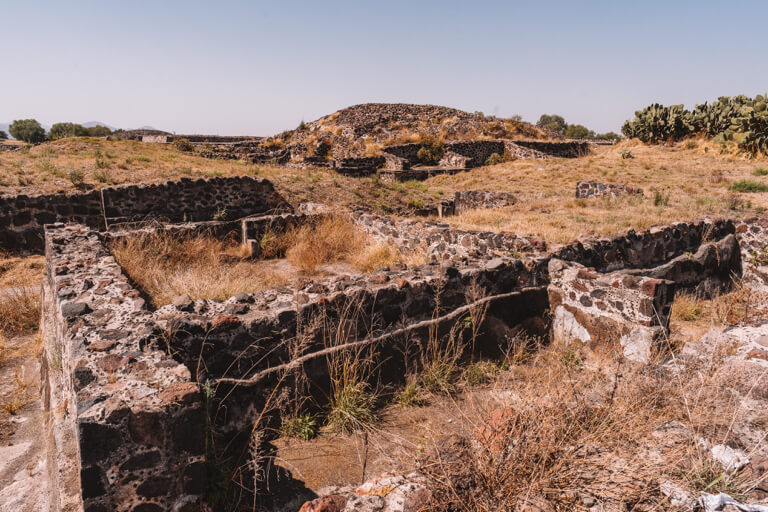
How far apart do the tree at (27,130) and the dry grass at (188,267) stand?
57.3 metres

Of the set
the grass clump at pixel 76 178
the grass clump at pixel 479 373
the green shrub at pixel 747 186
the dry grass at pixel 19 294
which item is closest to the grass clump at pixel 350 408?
the grass clump at pixel 479 373

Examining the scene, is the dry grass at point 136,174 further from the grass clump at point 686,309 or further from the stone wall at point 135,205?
the grass clump at point 686,309

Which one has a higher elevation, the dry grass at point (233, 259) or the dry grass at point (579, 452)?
the dry grass at point (233, 259)

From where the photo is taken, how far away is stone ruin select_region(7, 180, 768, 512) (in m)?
2.36

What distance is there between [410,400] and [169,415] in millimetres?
2385

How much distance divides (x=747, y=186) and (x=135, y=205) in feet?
59.3

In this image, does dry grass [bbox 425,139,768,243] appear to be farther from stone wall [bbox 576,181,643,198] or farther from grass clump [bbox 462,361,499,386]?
grass clump [bbox 462,361,499,386]

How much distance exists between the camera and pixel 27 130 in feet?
169

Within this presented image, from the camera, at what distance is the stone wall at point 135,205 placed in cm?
933

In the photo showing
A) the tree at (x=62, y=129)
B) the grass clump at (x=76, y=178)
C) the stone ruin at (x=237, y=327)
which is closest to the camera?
the stone ruin at (x=237, y=327)

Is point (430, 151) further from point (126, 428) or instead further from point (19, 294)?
point (126, 428)

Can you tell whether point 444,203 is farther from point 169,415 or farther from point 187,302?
point 169,415

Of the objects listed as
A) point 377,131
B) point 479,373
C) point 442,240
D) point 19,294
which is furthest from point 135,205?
point 377,131

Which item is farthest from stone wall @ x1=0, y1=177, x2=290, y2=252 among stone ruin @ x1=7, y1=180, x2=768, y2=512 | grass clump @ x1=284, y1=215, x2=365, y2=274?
grass clump @ x1=284, y1=215, x2=365, y2=274
